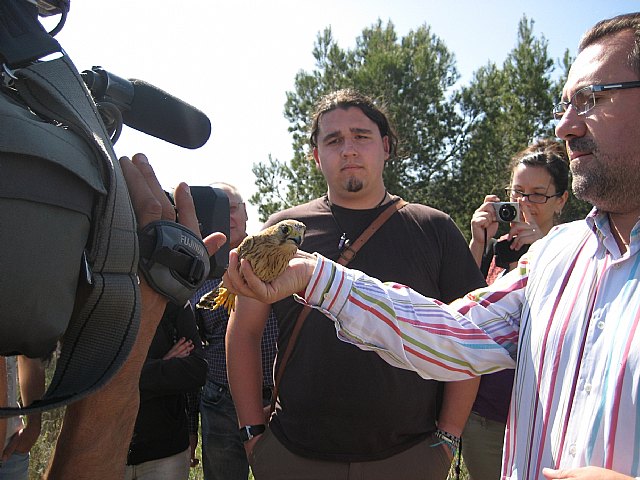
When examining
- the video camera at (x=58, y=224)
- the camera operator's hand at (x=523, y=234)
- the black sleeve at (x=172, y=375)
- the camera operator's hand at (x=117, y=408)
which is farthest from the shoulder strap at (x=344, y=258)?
the video camera at (x=58, y=224)

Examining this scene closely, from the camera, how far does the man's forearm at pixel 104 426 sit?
1.43 meters

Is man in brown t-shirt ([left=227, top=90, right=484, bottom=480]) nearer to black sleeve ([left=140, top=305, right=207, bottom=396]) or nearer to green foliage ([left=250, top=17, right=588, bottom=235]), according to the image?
black sleeve ([left=140, top=305, right=207, bottom=396])

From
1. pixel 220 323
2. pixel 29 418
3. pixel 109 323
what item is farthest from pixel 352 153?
pixel 109 323

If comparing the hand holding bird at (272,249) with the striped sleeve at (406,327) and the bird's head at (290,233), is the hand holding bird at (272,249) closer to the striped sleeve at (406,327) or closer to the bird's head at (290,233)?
the bird's head at (290,233)

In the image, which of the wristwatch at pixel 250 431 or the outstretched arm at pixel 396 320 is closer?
the outstretched arm at pixel 396 320

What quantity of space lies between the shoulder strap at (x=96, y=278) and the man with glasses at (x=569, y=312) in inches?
33.8

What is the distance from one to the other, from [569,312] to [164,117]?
1368 mm

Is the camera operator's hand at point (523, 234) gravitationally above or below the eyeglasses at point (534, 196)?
below

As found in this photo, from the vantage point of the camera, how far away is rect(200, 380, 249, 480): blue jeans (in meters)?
4.42

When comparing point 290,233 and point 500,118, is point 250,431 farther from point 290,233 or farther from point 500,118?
point 500,118

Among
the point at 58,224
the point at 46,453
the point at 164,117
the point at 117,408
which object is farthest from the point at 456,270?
the point at 46,453

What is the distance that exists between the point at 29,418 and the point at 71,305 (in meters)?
2.43

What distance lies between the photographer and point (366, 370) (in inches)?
128

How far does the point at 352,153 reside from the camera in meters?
3.76
